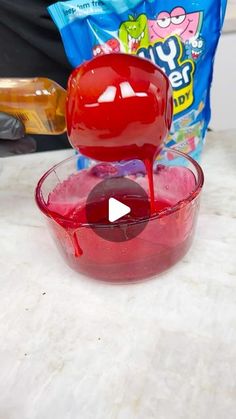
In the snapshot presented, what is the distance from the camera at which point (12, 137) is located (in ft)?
2.15

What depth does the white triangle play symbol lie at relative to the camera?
63cm

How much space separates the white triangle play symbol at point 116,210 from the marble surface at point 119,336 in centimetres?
9

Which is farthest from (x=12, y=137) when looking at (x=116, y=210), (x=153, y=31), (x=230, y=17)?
(x=230, y=17)

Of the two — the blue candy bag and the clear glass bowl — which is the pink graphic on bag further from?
the clear glass bowl

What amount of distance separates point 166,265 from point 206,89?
0.36m

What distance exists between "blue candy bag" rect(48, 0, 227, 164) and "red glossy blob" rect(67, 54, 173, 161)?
0.21 metres

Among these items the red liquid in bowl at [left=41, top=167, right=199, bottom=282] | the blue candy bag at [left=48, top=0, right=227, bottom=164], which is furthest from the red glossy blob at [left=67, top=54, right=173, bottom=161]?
the blue candy bag at [left=48, top=0, right=227, bottom=164]

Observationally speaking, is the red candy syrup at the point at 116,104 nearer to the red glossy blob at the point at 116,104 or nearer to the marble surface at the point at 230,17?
the red glossy blob at the point at 116,104

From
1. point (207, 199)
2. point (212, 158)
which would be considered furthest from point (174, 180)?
point (212, 158)

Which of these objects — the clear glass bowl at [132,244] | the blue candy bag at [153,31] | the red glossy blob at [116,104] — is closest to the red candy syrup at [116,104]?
the red glossy blob at [116,104]

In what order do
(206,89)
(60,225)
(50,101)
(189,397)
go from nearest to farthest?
1. (189,397)
2. (60,225)
3. (50,101)
4. (206,89)

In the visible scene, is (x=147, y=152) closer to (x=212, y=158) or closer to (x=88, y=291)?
(x=88, y=291)

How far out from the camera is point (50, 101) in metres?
0.69

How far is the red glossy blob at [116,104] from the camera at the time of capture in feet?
1.54
